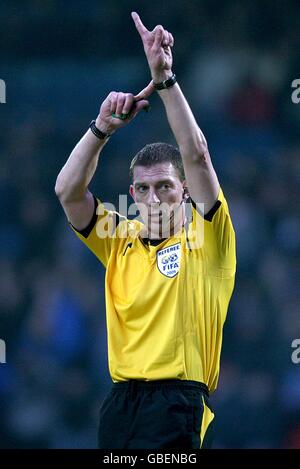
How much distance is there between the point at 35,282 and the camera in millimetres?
6355

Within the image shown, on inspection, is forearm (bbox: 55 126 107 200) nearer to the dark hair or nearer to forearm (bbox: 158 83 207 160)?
the dark hair

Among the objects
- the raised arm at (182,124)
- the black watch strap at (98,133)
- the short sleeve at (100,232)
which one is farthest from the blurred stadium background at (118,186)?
the raised arm at (182,124)

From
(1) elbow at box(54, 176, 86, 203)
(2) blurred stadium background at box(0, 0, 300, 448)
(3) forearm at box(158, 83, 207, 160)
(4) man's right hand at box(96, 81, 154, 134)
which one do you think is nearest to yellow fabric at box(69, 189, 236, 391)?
(3) forearm at box(158, 83, 207, 160)

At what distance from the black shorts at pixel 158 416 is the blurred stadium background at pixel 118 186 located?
8.71ft

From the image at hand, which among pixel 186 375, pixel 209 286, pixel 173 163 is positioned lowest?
pixel 186 375

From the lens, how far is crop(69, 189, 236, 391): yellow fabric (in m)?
3.32

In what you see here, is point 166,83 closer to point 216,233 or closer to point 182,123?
point 182,123

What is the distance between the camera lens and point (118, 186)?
6.56m

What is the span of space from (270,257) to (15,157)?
2.23 m

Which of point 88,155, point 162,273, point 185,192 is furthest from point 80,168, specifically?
Result: point 162,273

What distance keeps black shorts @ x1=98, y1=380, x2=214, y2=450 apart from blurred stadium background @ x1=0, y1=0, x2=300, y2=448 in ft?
8.71

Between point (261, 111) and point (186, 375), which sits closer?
point (186, 375)
